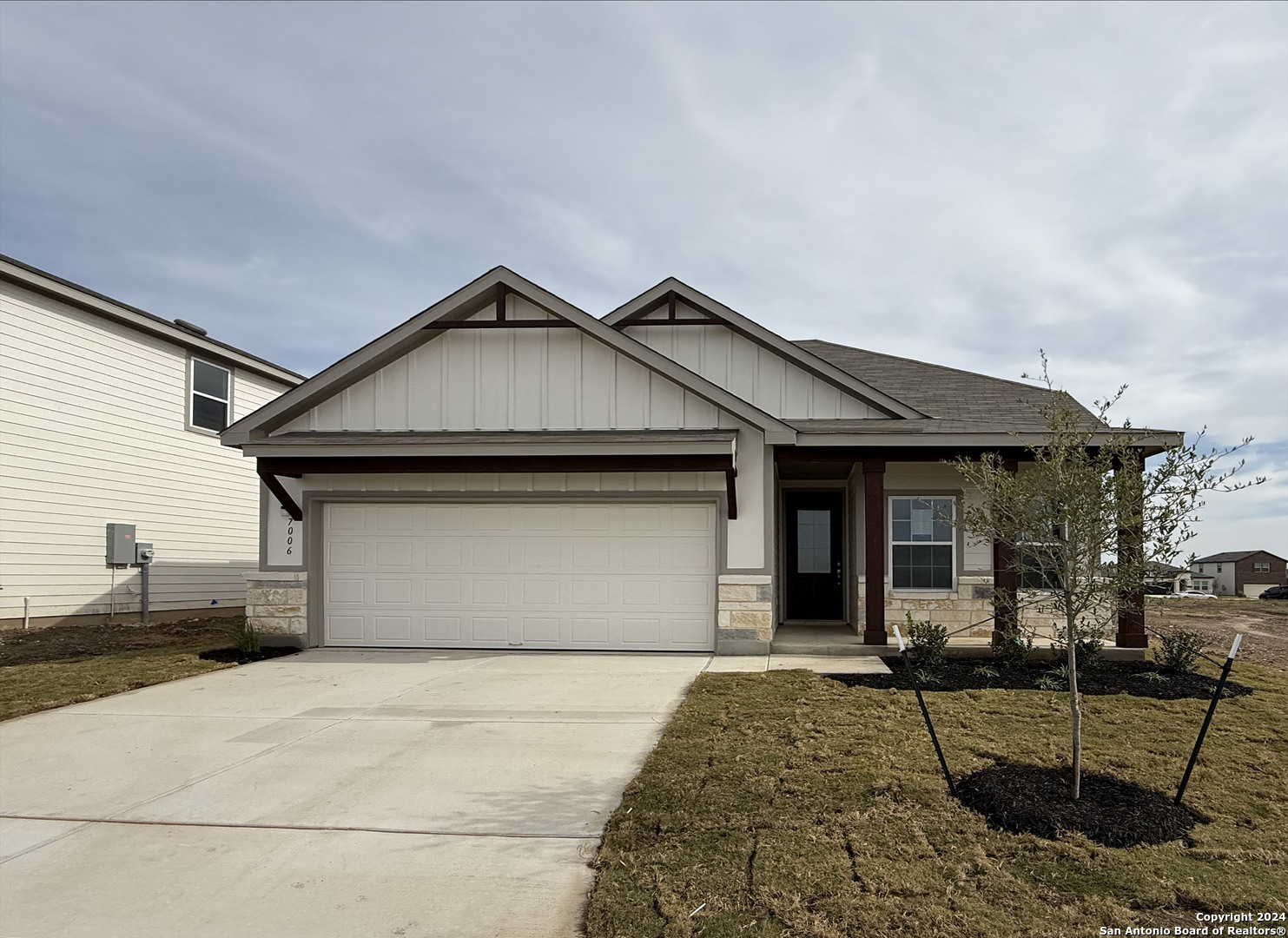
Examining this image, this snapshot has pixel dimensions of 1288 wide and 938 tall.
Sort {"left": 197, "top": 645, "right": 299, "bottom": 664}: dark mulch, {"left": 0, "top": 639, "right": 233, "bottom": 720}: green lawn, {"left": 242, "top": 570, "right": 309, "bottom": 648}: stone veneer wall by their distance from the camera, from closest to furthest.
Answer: {"left": 0, "top": 639, "right": 233, "bottom": 720}: green lawn, {"left": 197, "top": 645, "right": 299, "bottom": 664}: dark mulch, {"left": 242, "top": 570, "right": 309, "bottom": 648}: stone veneer wall

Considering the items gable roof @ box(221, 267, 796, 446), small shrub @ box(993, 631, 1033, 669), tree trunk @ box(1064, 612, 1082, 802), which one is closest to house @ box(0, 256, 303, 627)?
gable roof @ box(221, 267, 796, 446)

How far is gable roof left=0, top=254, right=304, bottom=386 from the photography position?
1366 cm

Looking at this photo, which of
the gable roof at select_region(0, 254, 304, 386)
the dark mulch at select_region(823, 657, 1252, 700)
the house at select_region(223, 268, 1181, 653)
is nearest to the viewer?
the dark mulch at select_region(823, 657, 1252, 700)

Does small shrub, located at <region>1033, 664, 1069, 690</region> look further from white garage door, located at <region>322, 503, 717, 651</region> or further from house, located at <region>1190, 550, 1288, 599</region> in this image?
house, located at <region>1190, 550, 1288, 599</region>

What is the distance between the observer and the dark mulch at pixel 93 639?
11.8 m

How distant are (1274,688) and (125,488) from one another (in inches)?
683

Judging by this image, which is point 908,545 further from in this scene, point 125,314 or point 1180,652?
point 125,314

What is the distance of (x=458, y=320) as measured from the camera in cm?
1193

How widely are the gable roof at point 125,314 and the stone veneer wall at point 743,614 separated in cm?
1170

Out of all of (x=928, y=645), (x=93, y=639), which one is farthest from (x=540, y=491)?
(x=93, y=639)

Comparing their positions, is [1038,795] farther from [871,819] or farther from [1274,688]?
[1274,688]

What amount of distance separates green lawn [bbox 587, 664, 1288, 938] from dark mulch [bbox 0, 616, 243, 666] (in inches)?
364

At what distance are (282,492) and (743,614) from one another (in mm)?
6422

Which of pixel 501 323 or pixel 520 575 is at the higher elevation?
pixel 501 323
